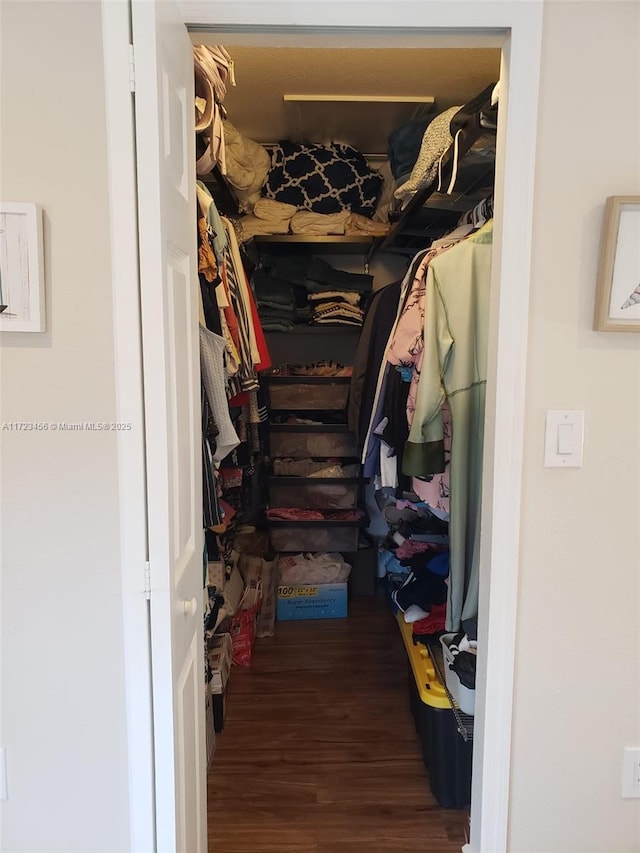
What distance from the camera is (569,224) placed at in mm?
1107

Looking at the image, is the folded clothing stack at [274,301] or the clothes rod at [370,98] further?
the folded clothing stack at [274,301]

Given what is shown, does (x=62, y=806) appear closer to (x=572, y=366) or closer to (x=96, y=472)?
(x=96, y=472)

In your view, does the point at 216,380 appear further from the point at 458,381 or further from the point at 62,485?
the point at 458,381

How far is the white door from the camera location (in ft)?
3.12

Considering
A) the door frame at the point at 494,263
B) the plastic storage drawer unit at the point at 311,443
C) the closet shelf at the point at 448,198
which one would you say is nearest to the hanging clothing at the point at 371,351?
the closet shelf at the point at 448,198

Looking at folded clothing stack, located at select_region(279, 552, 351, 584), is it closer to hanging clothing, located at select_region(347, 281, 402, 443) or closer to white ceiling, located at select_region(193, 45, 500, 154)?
hanging clothing, located at select_region(347, 281, 402, 443)

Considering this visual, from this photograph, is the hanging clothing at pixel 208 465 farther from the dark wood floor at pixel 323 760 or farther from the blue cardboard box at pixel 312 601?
the blue cardboard box at pixel 312 601

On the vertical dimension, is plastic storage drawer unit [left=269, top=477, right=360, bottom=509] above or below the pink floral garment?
below

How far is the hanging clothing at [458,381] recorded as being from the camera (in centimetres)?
149

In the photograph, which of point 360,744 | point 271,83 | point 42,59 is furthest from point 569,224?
point 360,744

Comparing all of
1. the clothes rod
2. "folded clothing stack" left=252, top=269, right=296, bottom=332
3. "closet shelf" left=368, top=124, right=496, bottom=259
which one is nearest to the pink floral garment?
"closet shelf" left=368, top=124, right=496, bottom=259

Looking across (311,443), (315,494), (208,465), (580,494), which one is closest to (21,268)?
(208,465)

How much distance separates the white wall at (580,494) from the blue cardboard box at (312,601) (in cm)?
174

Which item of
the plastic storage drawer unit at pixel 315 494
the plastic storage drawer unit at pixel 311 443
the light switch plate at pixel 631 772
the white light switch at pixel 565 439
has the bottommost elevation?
the light switch plate at pixel 631 772
